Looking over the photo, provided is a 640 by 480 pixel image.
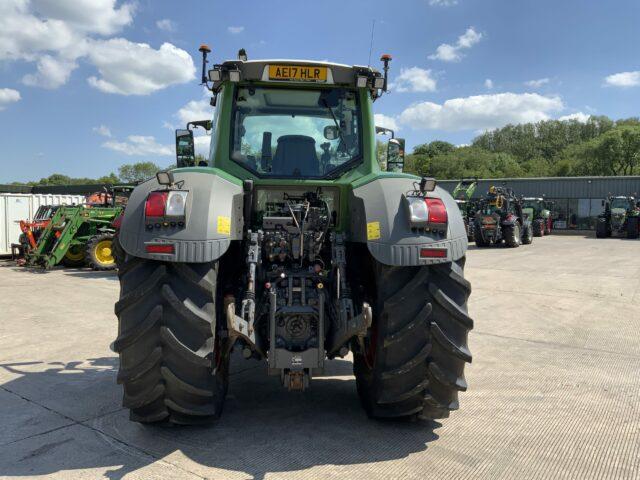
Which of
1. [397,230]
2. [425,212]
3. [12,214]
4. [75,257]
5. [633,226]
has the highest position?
[12,214]

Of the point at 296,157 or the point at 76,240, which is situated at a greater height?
the point at 296,157

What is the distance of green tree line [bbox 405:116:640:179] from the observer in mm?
55156

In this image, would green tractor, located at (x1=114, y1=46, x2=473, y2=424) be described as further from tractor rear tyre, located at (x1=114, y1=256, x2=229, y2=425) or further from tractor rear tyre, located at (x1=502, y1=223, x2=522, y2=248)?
tractor rear tyre, located at (x1=502, y1=223, x2=522, y2=248)

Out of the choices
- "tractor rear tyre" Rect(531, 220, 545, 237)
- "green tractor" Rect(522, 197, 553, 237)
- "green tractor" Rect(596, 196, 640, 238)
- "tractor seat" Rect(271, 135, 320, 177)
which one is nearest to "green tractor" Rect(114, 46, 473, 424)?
"tractor seat" Rect(271, 135, 320, 177)

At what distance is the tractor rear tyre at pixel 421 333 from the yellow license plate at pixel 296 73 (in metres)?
1.70

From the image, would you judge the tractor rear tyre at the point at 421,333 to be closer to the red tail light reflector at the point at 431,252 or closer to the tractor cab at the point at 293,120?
the red tail light reflector at the point at 431,252

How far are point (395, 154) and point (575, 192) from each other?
36346 millimetres

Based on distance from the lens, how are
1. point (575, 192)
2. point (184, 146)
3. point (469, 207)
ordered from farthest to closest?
point (575, 192), point (469, 207), point (184, 146)

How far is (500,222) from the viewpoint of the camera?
21.9 metres

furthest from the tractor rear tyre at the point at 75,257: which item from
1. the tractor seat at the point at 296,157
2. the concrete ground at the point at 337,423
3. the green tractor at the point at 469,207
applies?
the green tractor at the point at 469,207

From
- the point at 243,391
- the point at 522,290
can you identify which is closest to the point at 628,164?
the point at 522,290

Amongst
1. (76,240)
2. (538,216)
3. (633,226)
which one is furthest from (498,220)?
(76,240)

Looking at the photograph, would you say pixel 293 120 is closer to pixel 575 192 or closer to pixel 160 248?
pixel 160 248

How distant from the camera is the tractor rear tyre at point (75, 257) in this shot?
15.1m
